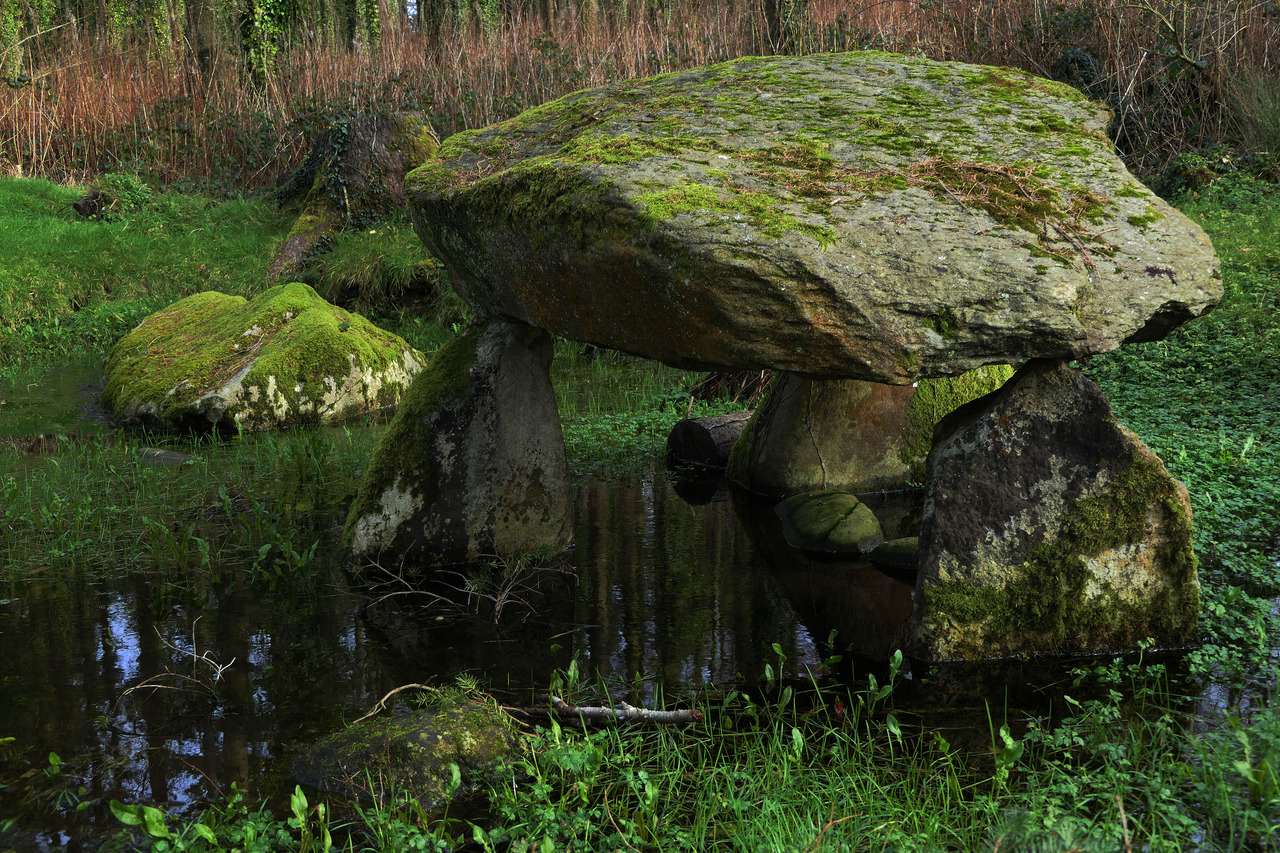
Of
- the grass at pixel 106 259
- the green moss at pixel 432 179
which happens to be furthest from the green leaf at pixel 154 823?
the grass at pixel 106 259

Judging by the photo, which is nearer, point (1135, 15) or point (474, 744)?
point (474, 744)

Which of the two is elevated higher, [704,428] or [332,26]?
[332,26]

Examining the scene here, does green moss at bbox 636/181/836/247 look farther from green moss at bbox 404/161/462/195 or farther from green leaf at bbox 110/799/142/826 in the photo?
green leaf at bbox 110/799/142/826

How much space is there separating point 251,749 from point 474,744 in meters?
0.79

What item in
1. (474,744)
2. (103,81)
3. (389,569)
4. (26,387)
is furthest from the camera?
(103,81)

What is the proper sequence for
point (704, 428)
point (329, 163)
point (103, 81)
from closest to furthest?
point (704, 428) → point (329, 163) → point (103, 81)

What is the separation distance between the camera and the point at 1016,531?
376 cm

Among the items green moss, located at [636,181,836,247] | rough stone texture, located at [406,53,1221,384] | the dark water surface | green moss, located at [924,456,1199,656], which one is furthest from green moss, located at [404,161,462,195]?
green moss, located at [924,456,1199,656]

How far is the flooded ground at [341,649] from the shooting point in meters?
3.09

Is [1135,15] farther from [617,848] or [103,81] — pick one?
[103,81]

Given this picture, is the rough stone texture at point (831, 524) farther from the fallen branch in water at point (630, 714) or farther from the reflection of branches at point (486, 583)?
the fallen branch in water at point (630, 714)

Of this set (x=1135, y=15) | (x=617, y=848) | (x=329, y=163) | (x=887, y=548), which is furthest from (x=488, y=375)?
(x=1135, y=15)

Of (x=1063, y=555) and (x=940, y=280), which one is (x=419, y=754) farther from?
(x=1063, y=555)

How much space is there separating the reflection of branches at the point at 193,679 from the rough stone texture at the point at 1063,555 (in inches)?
104
